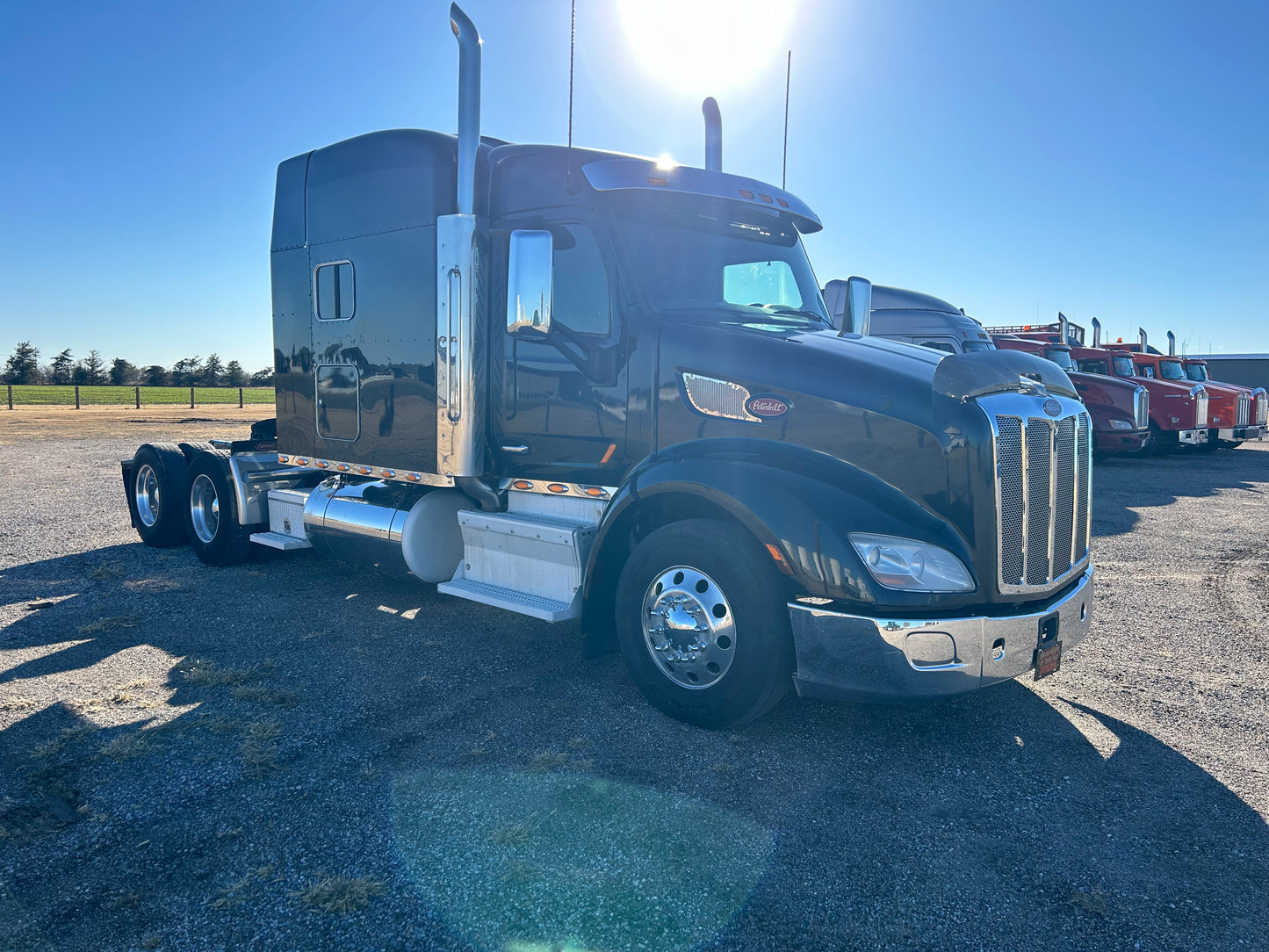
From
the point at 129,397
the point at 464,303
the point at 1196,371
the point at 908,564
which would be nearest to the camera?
the point at 908,564

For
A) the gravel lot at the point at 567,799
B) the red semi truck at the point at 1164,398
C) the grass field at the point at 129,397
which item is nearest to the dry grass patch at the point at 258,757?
the gravel lot at the point at 567,799

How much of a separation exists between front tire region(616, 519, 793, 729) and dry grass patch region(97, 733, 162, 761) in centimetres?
215

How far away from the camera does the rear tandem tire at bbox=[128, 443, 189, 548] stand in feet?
25.6

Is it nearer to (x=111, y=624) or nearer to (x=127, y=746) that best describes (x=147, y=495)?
(x=111, y=624)

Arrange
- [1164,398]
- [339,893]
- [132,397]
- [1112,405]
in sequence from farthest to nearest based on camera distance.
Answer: [132,397], [1164,398], [1112,405], [339,893]

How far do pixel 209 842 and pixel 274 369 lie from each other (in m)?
4.23

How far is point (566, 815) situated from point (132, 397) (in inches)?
2250

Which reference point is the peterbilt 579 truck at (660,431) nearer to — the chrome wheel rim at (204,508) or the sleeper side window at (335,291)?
the sleeper side window at (335,291)

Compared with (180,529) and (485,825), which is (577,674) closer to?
(485,825)

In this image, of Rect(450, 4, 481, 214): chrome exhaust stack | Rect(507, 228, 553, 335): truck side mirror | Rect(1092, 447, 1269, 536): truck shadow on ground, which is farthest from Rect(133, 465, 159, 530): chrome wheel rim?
Rect(1092, 447, 1269, 536): truck shadow on ground

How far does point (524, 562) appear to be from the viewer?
494 cm

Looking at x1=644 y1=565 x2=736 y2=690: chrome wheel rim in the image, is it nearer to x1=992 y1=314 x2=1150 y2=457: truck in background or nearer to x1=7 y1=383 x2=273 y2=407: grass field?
x1=992 y1=314 x2=1150 y2=457: truck in background

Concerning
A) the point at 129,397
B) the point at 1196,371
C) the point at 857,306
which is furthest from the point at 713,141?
the point at 129,397

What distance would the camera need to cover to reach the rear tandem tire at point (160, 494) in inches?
308
